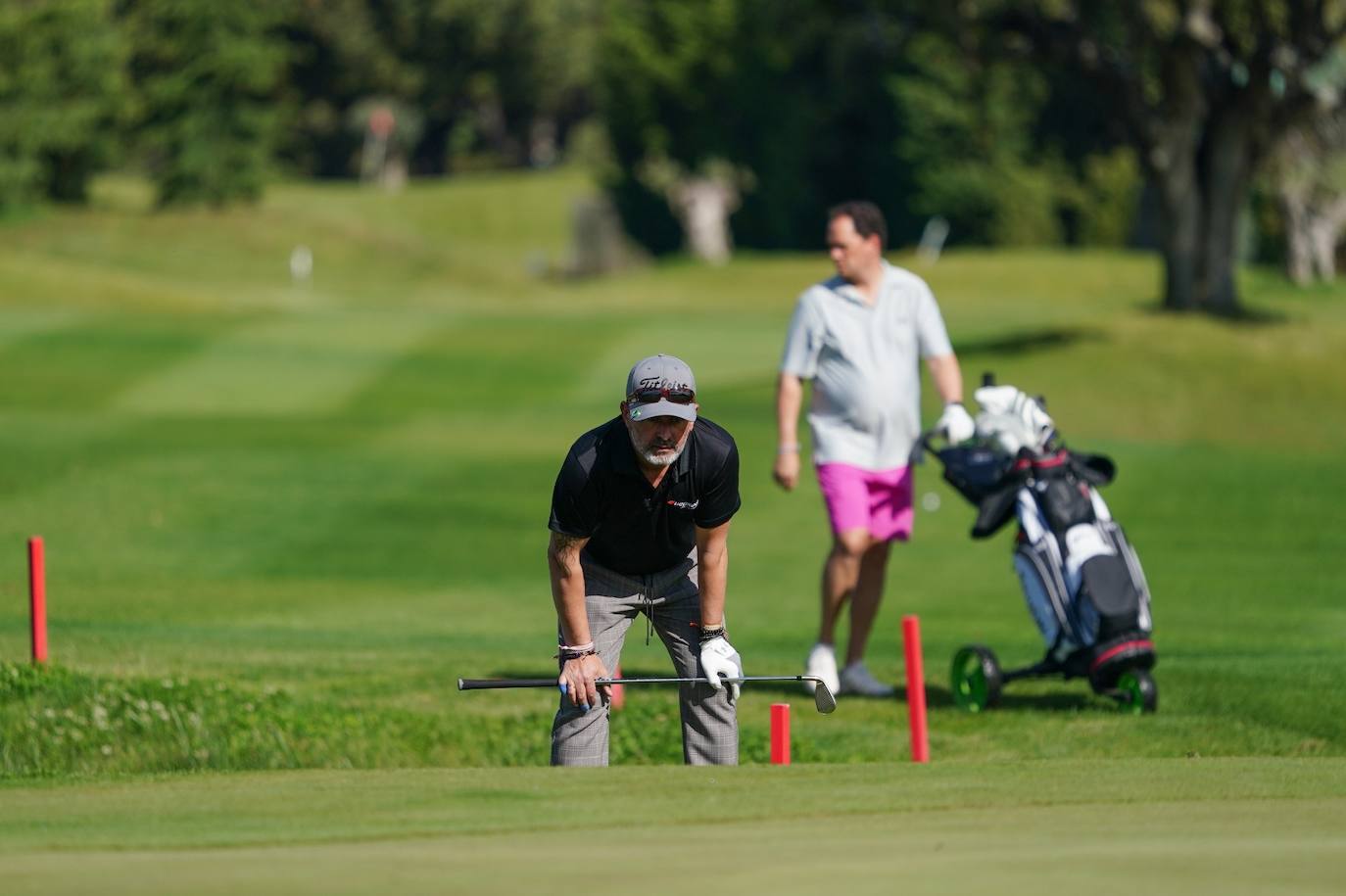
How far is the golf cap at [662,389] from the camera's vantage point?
7.59m

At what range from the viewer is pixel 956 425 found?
464 inches

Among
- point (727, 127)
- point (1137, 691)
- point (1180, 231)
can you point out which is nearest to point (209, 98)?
point (727, 127)

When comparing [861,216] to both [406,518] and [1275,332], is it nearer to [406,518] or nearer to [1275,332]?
[406,518]

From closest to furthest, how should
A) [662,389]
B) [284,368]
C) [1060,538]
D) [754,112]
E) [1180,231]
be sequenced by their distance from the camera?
[662,389], [1060,538], [1180,231], [284,368], [754,112]

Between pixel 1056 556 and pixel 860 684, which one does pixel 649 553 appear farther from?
pixel 860 684

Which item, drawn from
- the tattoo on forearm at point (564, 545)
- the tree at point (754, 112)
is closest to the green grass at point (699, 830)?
the tattoo on forearm at point (564, 545)

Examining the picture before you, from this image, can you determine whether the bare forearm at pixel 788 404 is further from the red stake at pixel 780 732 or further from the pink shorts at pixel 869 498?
the red stake at pixel 780 732

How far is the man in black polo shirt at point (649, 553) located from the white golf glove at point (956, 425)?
3.35 metres

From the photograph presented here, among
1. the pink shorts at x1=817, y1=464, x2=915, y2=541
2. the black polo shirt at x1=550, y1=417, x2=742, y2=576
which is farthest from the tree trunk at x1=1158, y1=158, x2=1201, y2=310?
the black polo shirt at x1=550, y1=417, x2=742, y2=576

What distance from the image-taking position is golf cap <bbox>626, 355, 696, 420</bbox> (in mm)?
7594

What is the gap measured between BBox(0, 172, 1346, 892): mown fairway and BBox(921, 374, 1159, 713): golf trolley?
23 cm

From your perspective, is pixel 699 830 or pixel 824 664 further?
pixel 824 664

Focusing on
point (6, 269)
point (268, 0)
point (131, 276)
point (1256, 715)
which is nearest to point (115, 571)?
point (1256, 715)

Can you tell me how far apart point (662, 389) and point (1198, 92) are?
25.6 m
